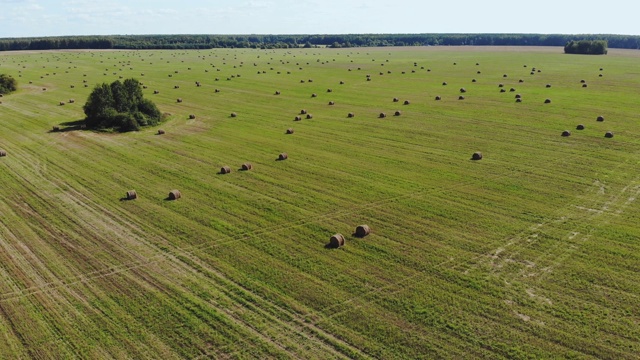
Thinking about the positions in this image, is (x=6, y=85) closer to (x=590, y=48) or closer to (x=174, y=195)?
(x=174, y=195)

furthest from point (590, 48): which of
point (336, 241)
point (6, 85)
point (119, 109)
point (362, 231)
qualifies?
point (336, 241)

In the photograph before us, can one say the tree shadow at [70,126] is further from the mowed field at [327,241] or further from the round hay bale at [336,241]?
the round hay bale at [336,241]

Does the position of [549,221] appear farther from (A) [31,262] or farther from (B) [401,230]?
(A) [31,262]

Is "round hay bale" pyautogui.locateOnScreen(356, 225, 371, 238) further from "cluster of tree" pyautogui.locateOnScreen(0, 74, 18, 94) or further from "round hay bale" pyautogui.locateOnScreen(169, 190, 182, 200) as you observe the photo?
"cluster of tree" pyautogui.locateOnScreen(0, 74, 18, 94)

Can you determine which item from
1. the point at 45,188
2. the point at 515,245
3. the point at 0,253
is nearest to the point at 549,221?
the point at 515,245

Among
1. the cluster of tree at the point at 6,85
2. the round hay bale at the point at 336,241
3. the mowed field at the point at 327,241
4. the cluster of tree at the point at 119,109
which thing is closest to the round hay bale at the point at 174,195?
the mowed field at the point at 327,241
